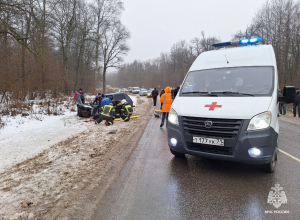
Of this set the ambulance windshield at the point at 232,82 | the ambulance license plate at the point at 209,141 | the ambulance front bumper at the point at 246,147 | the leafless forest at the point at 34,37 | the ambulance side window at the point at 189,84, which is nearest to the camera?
the ambulance front bumper at the point at 246,147

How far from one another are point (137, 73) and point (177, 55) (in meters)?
39.8

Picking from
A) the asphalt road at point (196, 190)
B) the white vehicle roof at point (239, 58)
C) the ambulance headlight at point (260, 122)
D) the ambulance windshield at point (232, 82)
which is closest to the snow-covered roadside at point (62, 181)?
the asphalt road at point (196, 190)

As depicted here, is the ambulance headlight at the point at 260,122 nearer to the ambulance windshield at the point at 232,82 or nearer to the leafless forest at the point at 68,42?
the ambulance windshield at the point at 232,82

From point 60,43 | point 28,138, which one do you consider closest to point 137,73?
point 60,43

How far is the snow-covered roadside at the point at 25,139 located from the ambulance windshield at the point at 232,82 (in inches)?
180

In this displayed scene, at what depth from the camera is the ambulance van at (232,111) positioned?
310 centimetres

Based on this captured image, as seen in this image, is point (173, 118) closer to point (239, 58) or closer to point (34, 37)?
point (239, 58)

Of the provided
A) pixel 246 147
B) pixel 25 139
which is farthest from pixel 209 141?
pixel 25 139

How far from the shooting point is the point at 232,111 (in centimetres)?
322

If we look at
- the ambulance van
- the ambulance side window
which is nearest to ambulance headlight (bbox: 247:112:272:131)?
the ambulance van

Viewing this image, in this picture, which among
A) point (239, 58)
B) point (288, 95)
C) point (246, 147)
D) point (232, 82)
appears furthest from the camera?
point (239, 58)

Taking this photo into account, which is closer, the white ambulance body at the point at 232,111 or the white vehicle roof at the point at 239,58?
the white ambulance body at the point at 232,111

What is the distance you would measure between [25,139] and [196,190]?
6.37 metres

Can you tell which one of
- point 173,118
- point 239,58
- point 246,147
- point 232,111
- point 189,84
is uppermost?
point 239,58
